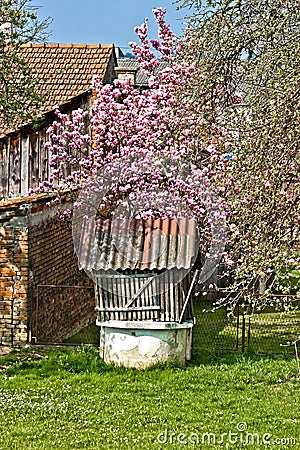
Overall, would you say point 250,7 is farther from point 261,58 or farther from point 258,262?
point 258,262

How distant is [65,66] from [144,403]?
465 inches

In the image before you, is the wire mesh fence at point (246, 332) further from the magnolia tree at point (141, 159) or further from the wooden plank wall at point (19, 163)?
the wooden plank wall at point (19, 163)

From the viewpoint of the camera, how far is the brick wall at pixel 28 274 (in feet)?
38.5

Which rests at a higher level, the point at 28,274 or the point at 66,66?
the point at 66,66

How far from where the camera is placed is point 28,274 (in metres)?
11.8

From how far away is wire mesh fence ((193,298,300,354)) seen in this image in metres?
12.2

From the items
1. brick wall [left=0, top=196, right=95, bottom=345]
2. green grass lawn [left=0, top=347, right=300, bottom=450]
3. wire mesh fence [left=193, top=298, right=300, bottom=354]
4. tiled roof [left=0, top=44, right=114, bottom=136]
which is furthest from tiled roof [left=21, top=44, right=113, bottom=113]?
green grass lawn [left=0, top=347, right=300, bottom=450]

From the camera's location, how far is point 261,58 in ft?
20.9

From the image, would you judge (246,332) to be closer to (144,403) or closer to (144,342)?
(144,342)

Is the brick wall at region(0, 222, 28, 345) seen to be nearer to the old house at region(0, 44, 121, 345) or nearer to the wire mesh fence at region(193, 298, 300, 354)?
the old house at region(0, 44, 121, 345)

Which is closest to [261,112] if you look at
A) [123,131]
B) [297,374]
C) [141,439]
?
[141,439]

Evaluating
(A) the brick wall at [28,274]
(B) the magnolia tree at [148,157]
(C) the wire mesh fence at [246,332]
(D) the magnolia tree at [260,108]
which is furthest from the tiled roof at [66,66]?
(D) the magnolia tree at [260,108]

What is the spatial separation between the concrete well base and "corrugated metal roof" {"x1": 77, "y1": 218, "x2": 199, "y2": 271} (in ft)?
2.80

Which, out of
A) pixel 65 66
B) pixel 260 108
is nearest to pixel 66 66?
pixel 65 66
